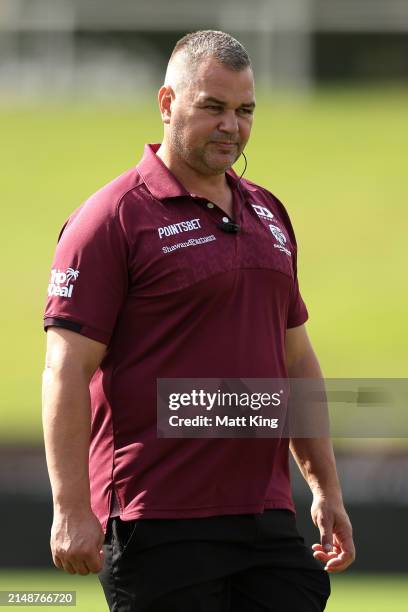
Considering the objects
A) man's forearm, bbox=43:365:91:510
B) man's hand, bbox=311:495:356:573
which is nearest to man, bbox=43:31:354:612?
man's forearm, bbox=43:365:91:510

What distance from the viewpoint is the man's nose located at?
3.01m

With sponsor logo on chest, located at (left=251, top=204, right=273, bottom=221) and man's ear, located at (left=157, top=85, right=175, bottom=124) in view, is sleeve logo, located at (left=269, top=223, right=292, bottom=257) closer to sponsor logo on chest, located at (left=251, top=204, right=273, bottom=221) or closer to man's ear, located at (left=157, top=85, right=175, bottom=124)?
sponsor logo on chest, located at (left=251, top=204, right=273, bottom=221)

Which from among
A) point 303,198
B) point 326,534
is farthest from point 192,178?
point 303,198

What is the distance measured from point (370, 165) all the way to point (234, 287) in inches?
706

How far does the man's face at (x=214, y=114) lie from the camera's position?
3008mm

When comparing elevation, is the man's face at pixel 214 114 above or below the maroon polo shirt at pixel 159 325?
above

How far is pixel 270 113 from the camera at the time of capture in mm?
22594

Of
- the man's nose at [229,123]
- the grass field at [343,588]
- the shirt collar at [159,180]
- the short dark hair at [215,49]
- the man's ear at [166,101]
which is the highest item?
the short dark hair at [215,49]

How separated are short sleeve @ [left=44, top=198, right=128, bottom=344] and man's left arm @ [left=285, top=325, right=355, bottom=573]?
56cm

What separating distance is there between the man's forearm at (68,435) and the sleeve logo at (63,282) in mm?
169

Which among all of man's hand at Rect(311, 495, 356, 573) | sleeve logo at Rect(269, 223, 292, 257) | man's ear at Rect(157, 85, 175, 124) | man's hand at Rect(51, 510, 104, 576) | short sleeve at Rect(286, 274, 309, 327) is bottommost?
man's hand at Rect(311, 495, 356, 573)

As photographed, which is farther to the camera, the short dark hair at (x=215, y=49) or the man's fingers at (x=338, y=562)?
the man's fingers at (x=338, y=562)

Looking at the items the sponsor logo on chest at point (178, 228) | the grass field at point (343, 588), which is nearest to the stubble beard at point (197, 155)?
the sponsor logo on chest at point (178, 228)

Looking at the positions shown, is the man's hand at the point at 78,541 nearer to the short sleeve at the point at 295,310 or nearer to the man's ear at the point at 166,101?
the short sleeve at the point at 295,310
